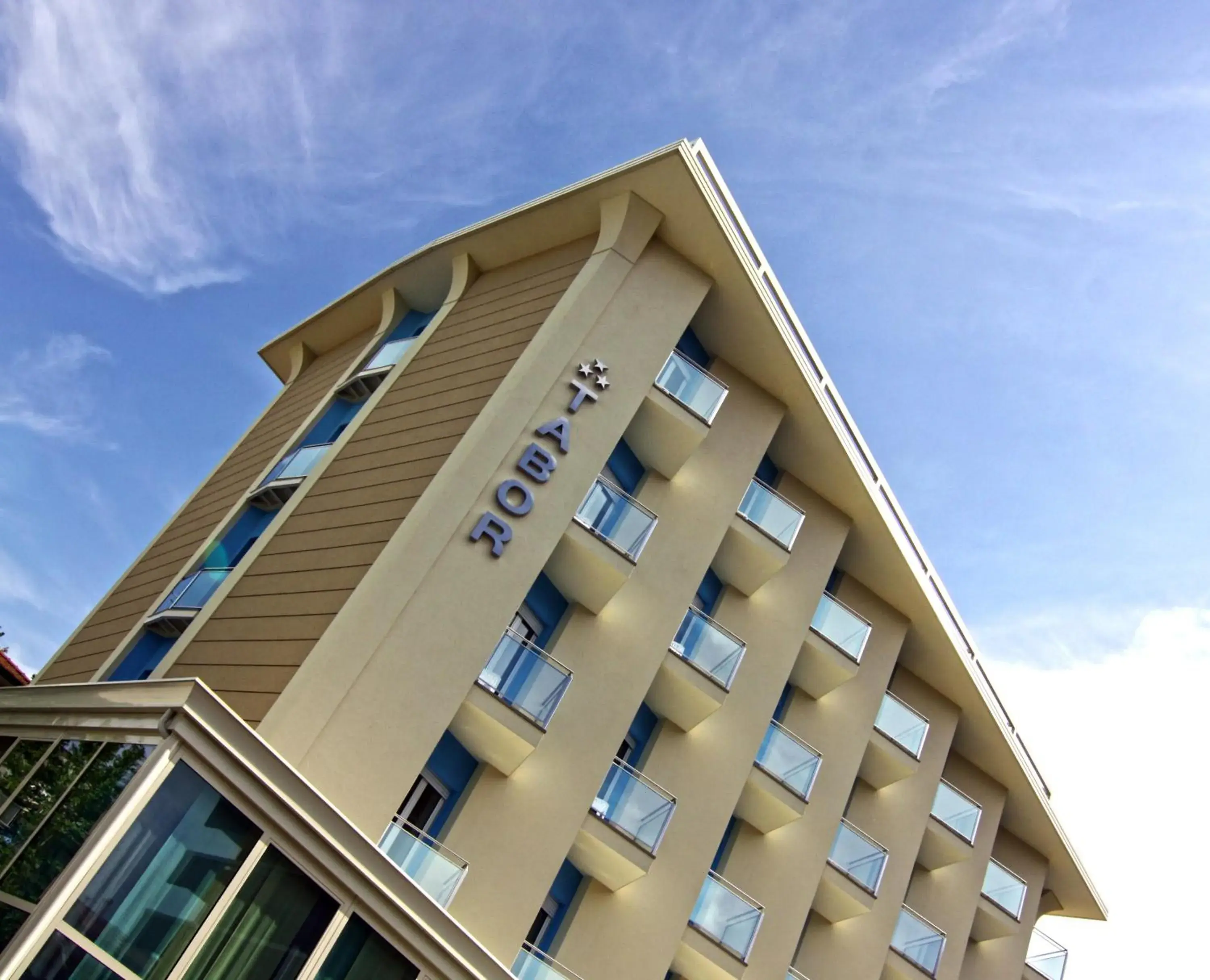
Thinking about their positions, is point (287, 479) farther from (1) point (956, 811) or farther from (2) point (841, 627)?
(1) point (956, 811)

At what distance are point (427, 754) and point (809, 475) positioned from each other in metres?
10.6

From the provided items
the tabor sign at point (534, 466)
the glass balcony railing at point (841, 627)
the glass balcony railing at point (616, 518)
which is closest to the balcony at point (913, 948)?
the glass balcony railing at point (841, 627)

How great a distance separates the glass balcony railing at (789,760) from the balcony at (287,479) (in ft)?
32.5

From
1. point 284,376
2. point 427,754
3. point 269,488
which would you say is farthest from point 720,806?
point 284,376

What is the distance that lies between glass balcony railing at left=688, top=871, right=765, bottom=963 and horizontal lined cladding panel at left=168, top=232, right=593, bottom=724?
776cm

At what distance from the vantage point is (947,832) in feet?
70.3

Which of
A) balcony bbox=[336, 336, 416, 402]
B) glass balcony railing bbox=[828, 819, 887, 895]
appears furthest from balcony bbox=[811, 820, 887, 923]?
balcony bbox=[336, 336, 416, 402]

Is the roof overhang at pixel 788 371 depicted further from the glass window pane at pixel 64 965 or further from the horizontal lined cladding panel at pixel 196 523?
the glass window pane at pixel 64 965

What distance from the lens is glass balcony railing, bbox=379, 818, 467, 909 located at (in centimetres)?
1227

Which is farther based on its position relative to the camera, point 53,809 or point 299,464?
point 299,464

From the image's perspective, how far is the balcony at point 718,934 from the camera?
52.0 ft

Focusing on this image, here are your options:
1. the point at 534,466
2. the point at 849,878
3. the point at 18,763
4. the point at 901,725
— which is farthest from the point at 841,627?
the point at 18,763

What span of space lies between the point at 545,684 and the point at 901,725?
1002cm

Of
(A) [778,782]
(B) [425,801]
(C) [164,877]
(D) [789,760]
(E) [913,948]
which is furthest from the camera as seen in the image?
(E) [913,948]
